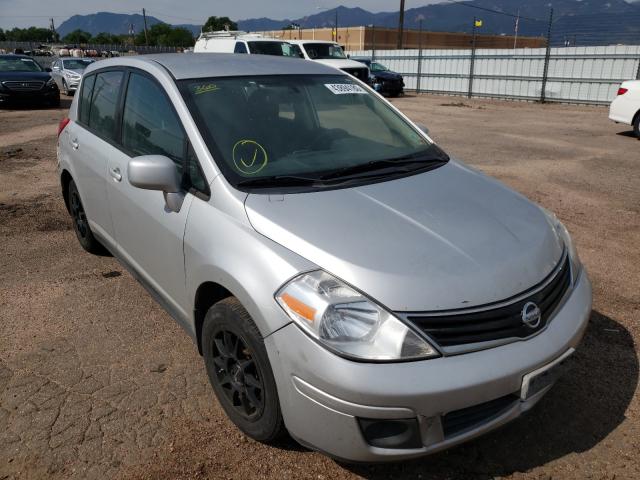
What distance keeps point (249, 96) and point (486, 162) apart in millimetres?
6642

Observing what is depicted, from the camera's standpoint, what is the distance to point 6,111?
15.9 m

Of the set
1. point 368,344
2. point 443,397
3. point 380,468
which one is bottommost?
point 380,468

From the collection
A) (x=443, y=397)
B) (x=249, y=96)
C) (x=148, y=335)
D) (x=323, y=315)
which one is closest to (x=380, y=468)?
(x=443, y=397)

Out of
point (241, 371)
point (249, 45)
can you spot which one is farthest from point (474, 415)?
point (249, 45)

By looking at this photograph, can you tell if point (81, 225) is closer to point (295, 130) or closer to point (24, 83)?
point (295, 130)

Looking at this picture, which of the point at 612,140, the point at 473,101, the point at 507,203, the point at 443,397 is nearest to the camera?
the point at 443,397

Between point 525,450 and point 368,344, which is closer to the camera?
point 368,344

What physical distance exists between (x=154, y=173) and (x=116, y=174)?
99 cm

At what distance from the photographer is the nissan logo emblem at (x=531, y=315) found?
2.10 m

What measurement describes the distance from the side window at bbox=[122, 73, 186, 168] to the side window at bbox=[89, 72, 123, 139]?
230 mm

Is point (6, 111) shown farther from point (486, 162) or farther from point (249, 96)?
point (249, 96)

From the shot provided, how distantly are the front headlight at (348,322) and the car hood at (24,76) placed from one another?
1675 centimetres

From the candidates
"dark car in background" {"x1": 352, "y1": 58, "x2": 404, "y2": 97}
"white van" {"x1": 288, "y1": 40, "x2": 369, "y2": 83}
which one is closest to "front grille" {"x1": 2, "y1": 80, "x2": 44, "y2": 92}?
"white van" {"x1": 288, "y1": 40, "x2": 369, "y2": 83}

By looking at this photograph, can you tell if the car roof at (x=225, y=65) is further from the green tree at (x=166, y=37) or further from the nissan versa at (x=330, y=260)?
the green tree at (x=166, y=37)
